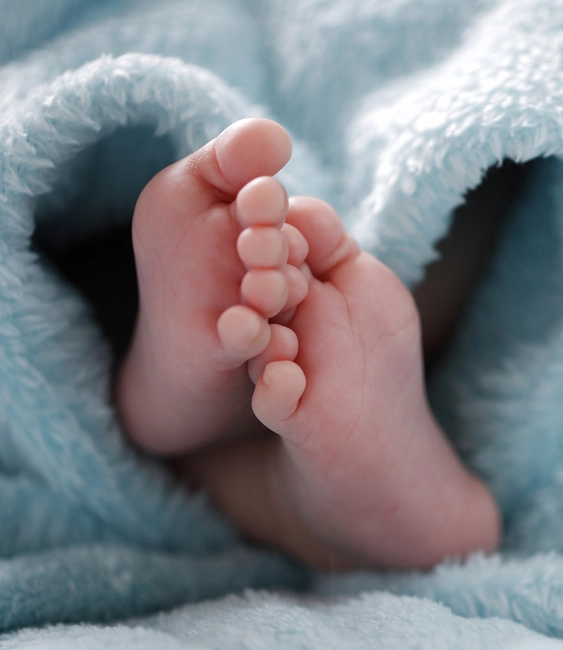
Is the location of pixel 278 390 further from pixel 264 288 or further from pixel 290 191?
pixel 290 191

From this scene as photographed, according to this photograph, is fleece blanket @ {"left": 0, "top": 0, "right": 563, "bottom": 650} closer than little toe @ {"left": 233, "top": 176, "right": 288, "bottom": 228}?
No

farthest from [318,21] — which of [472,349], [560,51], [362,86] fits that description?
[472,349]

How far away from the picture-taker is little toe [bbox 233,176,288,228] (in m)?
0.37

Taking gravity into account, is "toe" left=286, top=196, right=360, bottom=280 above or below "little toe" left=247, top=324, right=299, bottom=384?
above

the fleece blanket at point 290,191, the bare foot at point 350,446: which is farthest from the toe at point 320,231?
the fleece blanket at point 290,191

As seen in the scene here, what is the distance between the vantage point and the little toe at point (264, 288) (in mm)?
372

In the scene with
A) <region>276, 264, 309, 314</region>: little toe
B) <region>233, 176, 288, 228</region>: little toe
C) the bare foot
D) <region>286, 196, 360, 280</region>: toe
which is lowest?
the bare foot

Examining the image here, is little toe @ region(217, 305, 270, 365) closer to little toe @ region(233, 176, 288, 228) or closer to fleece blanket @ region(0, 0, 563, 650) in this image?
little toe @ region(233, 176, 288, 228)

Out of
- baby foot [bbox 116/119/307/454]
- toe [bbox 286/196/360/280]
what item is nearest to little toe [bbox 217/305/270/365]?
baby foot [bbox 116/119/307/454]

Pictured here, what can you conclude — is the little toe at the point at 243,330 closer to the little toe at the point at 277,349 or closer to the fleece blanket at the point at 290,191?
the little toe at the point at 277,349

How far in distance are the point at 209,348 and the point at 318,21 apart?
0.48 metres

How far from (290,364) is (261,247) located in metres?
0.08

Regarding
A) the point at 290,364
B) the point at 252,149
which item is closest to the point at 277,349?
the point at 290,364

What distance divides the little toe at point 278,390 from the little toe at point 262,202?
0.09 meters
